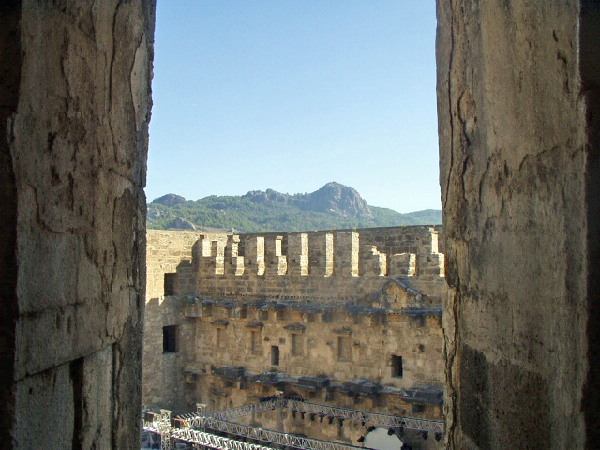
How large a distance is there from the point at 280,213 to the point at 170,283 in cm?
4982

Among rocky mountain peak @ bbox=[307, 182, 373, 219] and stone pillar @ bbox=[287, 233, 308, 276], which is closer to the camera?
stone pillar @ bbox=[287, 233, 308, 276]

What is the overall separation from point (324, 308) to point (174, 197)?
182 feet

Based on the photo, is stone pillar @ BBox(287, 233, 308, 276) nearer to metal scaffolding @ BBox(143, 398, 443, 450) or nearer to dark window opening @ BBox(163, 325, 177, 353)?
Answer: metal scaffolding @ BBox(143, 398, 443, 450)

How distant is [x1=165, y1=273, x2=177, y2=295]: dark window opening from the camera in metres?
15.5

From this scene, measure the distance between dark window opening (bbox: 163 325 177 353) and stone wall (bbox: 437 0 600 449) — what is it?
13.4 metres

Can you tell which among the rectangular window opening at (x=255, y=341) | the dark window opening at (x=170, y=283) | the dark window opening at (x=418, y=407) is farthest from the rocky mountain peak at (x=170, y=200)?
the dark window opening at (x=418, y=407)

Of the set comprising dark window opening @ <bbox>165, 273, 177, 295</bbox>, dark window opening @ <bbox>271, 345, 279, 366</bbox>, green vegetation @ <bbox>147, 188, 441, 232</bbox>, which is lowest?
dark window opening @ <bbox>271, 345, 279, 366</bbox>

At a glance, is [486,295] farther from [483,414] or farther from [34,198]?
[34,198]

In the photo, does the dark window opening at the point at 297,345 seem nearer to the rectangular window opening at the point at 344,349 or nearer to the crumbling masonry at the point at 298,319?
the crumbling masonry at the point at 298,319

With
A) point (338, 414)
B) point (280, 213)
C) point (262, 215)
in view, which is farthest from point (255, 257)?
point (280, 213)

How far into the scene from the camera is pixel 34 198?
5.70 feet

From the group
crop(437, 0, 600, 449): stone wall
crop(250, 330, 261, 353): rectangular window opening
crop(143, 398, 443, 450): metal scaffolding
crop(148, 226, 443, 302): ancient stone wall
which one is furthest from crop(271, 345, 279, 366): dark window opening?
crop(437, 0, 600, 449): stone wall

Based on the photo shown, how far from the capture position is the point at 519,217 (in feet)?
6.06

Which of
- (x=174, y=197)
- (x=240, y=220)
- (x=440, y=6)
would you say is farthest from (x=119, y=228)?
(x=174, y=197)
